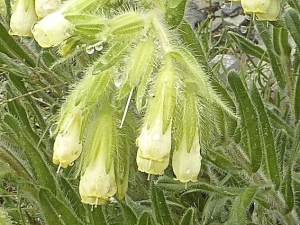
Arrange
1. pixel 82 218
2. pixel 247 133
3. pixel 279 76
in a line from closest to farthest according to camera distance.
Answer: pixel 247 133 < pixel 82 218 < pixel 279 76

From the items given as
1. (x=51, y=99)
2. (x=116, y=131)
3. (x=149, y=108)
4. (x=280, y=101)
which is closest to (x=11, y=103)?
(x=51, y=99)

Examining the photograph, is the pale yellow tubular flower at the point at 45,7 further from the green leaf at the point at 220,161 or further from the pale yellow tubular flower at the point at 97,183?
the green leaf at the point at 220,161

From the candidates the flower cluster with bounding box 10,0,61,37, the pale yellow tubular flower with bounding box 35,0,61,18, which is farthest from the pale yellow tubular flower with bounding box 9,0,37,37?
the pale yellow tubular flower with bounding box 35,0,61,18

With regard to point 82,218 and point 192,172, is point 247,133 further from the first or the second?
point 82,218

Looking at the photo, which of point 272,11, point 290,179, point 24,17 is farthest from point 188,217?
point 24,17

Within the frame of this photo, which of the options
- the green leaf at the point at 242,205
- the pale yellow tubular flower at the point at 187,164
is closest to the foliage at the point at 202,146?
the green leaf at the point at 242,205

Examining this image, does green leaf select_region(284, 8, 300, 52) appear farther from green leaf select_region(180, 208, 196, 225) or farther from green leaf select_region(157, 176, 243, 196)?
green leaf select_region(180, 208, 196, 225)
